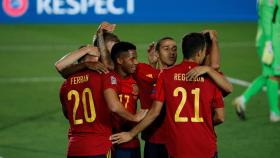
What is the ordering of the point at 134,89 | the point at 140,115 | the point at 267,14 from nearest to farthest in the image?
the point at 140,115
the point at 134,89
the point at 267,14

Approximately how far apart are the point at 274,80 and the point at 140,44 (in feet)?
30.1

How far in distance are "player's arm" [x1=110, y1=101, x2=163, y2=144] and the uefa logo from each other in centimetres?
1762

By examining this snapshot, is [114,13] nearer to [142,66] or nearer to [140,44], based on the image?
[140,44]

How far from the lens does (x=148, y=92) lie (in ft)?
26.9

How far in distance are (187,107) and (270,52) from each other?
18.3 ft

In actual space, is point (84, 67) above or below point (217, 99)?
above

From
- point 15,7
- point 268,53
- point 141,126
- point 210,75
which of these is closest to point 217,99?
point 210,75

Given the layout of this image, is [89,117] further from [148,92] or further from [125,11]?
[125,11]

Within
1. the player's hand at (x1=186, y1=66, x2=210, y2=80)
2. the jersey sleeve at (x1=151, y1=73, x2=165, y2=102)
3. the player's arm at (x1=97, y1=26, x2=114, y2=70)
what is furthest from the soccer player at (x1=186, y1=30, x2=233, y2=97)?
the player's arm at (x1=97, y1=26, x2=114, y2=70)

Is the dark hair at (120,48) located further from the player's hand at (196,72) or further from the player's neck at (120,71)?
the player's hand at (196,72)

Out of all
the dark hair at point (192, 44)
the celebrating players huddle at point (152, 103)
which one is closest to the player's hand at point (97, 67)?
the celebrating players huddle at point (152, 103)

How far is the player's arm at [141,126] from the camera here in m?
7.21

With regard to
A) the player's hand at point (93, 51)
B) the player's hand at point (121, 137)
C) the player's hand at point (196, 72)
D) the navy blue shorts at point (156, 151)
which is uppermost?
the player's hand at point (93, 51)

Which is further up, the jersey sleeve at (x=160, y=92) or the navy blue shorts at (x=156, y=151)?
the jersey sleeve at (x=160, y=92)
